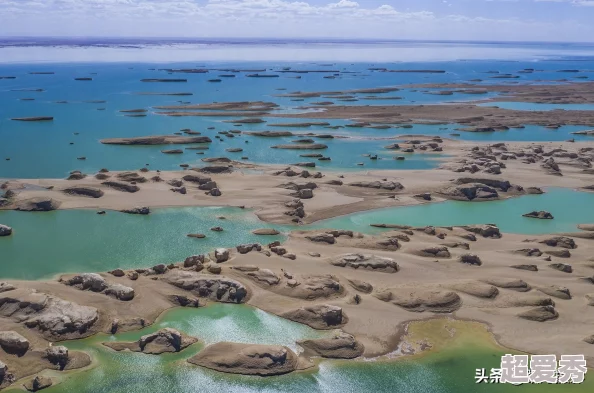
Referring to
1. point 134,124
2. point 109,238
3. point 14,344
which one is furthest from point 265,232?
point 134,124

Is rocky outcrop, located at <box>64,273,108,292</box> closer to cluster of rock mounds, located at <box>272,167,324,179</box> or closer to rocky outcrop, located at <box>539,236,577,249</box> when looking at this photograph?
cluster of rock mounds, located at <box>272,167,324,179</box>

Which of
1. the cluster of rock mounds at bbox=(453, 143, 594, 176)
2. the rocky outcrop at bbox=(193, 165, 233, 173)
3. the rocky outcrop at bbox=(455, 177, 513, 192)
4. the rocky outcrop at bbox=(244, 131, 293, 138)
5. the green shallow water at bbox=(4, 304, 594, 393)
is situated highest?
the cluster of rock mounds at bbox=(453, 143, 594, 176)

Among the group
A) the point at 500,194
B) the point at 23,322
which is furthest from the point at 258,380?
the point at 500,194

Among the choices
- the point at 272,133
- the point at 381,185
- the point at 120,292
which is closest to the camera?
the point at 120,292

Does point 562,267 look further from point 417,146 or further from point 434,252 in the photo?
point 417,146

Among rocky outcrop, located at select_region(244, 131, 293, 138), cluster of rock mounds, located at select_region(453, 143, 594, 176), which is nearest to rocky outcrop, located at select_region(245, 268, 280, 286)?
cluster of rock mounds, located at select_region(453, 143, 594, 176)

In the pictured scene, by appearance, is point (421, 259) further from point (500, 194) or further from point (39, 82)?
point (39, 82)
